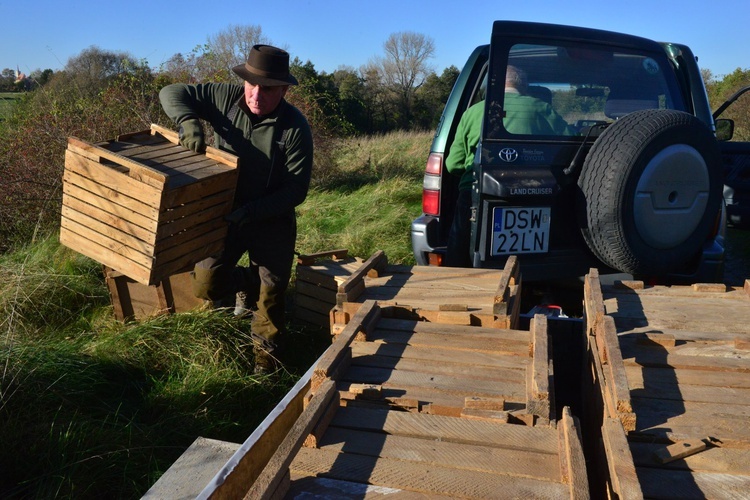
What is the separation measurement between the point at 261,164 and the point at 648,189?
2404 millimetres

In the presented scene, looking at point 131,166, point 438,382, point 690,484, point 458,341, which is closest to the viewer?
point 690,484

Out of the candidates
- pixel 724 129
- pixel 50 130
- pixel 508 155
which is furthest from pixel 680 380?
pixel 50 130

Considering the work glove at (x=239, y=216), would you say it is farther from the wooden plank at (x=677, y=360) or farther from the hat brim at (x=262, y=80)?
the wooden plank at (x=677, y=360)

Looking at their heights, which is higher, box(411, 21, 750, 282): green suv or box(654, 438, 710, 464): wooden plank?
box(411, 21, 750, 282): green suv

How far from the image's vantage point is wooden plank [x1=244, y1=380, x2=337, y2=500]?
1641mm

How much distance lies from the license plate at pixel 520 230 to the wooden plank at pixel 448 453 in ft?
7.15

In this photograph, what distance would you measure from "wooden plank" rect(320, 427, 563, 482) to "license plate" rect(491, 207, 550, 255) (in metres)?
2.18

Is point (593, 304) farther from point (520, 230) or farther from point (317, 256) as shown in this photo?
point (317, 256)

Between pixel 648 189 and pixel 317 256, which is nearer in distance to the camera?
pixel 648 189

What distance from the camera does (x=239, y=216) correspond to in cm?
404

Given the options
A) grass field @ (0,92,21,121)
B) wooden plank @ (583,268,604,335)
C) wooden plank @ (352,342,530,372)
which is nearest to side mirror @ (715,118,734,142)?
wooden plank @ (583,268,604,335)

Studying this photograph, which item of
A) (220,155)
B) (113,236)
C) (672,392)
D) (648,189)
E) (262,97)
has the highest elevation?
(262,97)

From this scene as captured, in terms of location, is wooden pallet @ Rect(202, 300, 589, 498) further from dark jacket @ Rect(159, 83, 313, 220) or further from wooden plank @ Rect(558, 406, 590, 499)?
dark jacket @ Rect(159, 83, 313, 220)

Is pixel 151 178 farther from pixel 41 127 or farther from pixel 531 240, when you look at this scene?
pixel 41 127
